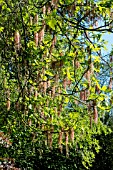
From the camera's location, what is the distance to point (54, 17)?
3.73 m

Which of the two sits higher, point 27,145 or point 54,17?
point 54,17

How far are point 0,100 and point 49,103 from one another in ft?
2.84

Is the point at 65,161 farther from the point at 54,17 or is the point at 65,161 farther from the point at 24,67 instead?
the point at 54,17

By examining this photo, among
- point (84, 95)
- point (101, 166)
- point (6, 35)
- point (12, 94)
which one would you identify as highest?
point (6, 35)

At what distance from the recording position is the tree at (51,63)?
13.2 feet

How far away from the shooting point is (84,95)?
14.3 ft

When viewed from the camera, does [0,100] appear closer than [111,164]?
Yes

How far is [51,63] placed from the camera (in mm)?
3922

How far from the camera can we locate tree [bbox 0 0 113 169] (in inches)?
158

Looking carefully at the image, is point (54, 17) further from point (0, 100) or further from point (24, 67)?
point (0, 100)

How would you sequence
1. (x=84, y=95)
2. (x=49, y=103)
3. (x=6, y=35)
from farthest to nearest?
1. (x=49, y=103)
2. (x=6, y=35)
3. (x=84, y=95)

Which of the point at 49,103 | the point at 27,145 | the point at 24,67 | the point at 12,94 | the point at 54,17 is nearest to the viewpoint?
the point at 54,17

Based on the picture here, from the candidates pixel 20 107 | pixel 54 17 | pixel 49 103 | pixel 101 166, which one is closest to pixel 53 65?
pixel 54 17

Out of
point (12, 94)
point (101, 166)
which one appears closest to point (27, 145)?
point (12, 94)
